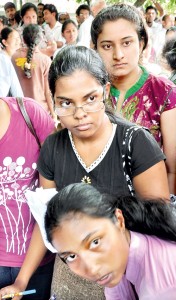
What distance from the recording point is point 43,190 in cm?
132

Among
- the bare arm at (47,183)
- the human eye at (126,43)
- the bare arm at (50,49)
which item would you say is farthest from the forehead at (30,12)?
the bare arm at (47,183)

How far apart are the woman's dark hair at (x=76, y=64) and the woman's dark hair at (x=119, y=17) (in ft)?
0.99

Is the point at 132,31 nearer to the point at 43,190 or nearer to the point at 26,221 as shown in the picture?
the point at 43,190

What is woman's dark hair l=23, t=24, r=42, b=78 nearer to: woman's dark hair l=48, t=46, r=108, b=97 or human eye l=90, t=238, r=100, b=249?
woman's dark hair l=48, t=46, r=108, b=97

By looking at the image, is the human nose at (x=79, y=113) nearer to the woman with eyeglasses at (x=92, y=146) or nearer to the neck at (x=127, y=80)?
the woman with eyeglasses at (x=92, y=146)

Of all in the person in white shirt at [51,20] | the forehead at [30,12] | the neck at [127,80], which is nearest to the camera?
the neck at [127,80]

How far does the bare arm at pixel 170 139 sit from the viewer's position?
1.52 meters

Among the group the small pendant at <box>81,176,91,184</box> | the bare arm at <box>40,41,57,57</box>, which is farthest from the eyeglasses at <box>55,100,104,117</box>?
the bare arm at <box>40,41,57,57</box>

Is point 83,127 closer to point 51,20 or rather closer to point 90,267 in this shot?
point 90,267

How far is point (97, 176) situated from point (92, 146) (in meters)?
0.10

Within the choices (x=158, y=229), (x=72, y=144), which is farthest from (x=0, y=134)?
(x=158, y=229)

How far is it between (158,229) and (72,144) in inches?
14.9

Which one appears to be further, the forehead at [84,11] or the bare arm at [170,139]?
the forehead at [84,11]

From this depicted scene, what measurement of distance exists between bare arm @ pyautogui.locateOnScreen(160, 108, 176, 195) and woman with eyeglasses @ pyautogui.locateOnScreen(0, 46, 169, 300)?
9.2 inches
